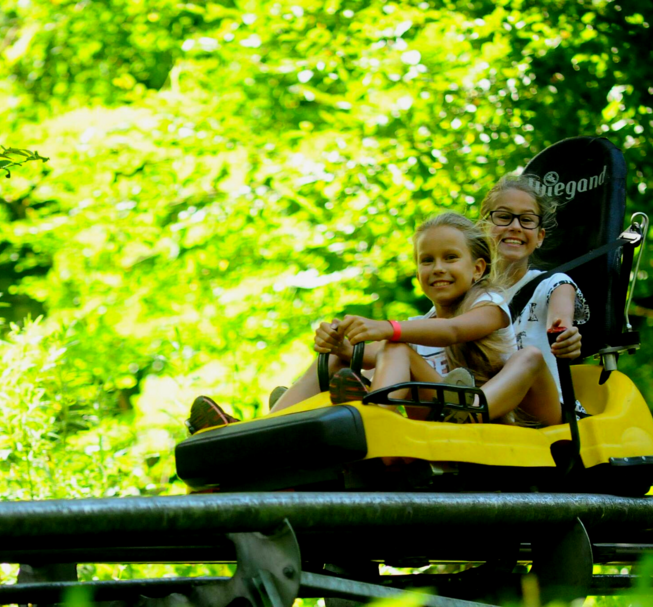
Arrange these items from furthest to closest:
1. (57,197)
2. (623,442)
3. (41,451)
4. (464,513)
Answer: (57,197) < (41,451) < (623,442) < (464,513)

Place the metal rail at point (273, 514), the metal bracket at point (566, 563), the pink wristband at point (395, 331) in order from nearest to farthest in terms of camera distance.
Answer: the metal rail at point (273, 514) → the metal bracket at point (566, 563) → the pink wristband at point (395, 331)

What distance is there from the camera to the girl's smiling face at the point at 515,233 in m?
3.38

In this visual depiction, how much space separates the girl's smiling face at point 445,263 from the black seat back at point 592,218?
1.83 ft

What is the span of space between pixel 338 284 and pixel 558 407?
3379mm

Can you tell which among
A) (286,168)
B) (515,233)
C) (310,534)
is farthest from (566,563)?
(286,168)

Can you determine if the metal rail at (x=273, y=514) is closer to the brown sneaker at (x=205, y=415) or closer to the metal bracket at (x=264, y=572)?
the metal bracket at (x=264, y=572)

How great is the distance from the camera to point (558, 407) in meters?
2.78

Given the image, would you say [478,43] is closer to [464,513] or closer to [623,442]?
[623,442]

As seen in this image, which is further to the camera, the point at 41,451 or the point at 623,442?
the point at 41,451

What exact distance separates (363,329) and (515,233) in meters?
1.17

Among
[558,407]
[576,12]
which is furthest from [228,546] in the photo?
[576,12]

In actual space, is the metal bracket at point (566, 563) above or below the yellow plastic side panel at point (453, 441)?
below

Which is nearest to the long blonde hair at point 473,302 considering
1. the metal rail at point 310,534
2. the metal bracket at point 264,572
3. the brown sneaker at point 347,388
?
the metal rail at point 310,534

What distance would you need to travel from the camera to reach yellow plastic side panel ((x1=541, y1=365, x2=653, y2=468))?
2676 millimetres
